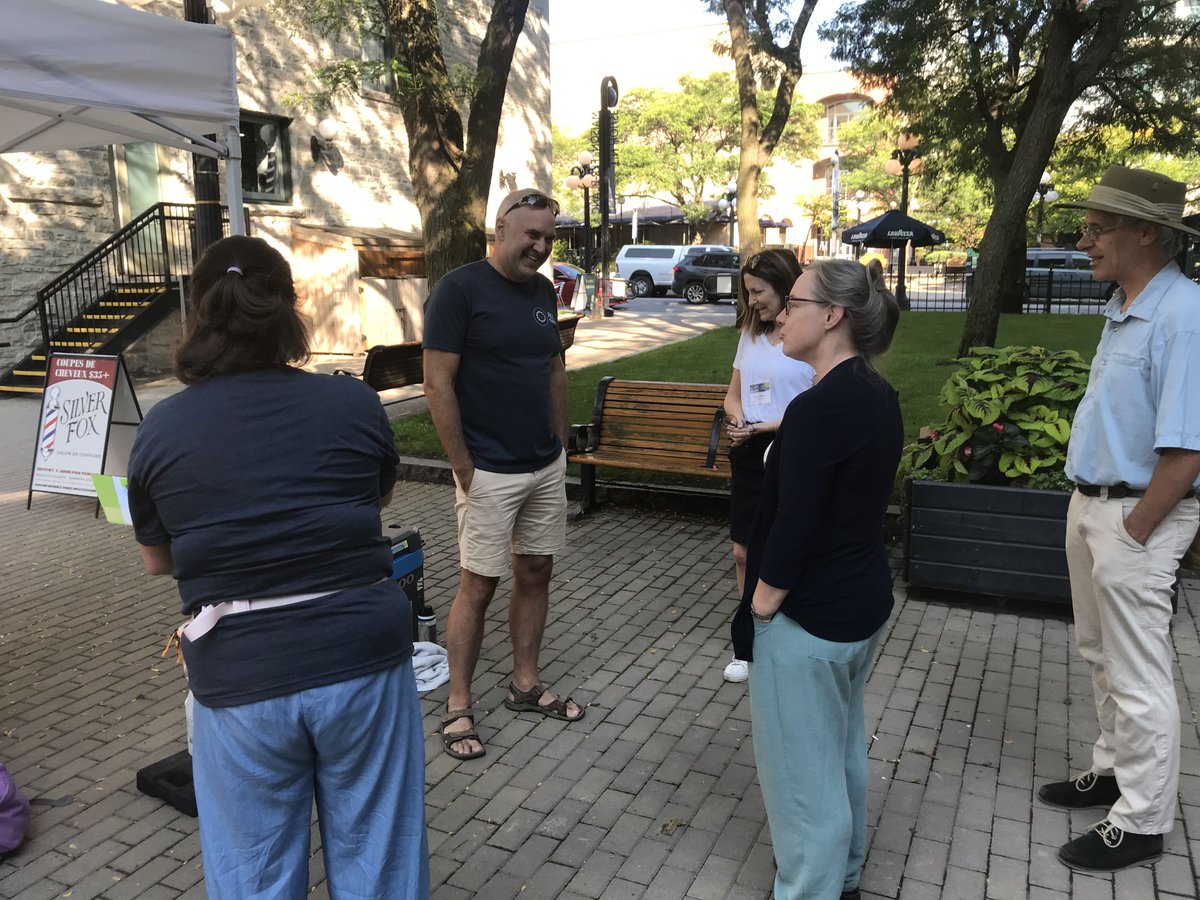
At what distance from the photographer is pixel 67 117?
4898mm

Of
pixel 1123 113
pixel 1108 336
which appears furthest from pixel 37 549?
pixel 1123 113

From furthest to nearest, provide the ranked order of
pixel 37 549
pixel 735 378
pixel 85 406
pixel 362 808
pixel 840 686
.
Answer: pixel 85 406, pixel 37 549, pixel 735 378, pixel 840 686, pixel 362 808

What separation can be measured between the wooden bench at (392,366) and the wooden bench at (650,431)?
192 cm

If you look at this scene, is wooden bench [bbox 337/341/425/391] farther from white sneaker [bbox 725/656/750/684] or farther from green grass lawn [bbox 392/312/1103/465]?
white sneaker [bbox 725/656/750/684]

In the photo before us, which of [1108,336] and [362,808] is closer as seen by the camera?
[362,808]

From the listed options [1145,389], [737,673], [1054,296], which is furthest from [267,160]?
[1054,296]

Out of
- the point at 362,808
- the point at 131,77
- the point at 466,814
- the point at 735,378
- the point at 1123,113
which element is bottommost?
the point at 466,814

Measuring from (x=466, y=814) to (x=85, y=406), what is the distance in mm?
5403

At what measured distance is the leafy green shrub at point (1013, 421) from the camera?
195 inches

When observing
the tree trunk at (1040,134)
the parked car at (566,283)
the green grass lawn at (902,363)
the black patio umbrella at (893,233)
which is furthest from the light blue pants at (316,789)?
the parked car at (566,283)

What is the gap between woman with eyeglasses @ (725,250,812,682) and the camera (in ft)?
12.4

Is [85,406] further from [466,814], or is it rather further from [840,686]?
[840,686]

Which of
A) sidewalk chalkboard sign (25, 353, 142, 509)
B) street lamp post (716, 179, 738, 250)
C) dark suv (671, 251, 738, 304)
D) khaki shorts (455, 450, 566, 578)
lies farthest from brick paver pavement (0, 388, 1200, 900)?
street lamp post (716, 179, 738, 250)

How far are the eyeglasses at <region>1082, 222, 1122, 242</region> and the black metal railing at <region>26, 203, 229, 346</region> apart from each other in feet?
41.9
